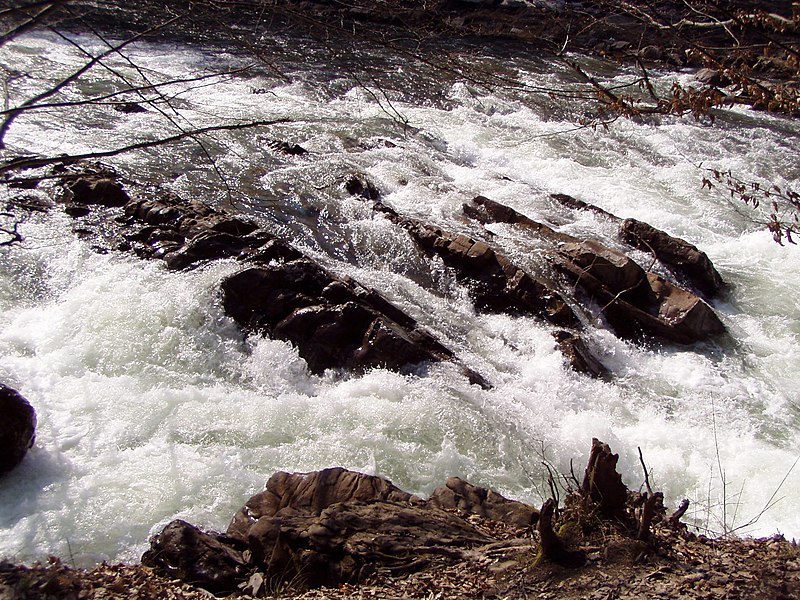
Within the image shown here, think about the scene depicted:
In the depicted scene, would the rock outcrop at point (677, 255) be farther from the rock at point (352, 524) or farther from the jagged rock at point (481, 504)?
the rock at point (352, 524)

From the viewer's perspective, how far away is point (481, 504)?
14.6 ft

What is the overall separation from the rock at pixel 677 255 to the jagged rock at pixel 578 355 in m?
2.08

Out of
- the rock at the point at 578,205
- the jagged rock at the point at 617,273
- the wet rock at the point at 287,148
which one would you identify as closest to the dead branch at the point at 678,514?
the jagged rock at the point at 617,273

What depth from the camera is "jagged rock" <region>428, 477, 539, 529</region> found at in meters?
4.27

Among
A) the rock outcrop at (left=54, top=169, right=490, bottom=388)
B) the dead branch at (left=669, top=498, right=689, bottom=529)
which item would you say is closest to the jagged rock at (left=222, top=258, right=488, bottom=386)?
the rock outcrop at (left=54, top=169, right=490, bottom=388)

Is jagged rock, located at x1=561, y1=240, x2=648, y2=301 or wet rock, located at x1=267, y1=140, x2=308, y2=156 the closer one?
jagged rock, located at x1=561, y1=240, x2=648, y2=301

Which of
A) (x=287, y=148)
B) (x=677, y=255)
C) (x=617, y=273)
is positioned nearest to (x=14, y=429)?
(x=617, y=273)

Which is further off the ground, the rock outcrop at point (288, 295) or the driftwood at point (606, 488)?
the driftwood at point (606, 488)

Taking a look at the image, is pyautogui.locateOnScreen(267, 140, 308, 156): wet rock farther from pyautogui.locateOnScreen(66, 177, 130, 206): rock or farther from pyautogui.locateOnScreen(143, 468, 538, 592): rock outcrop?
pyautogui.locateOnScreen(143, 468, 538, 592): rock outcrop

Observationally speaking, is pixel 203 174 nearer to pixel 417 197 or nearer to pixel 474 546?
pixel 417 197

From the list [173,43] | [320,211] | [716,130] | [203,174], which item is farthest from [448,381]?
[173,43]

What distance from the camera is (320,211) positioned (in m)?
9.00

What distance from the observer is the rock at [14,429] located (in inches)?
194

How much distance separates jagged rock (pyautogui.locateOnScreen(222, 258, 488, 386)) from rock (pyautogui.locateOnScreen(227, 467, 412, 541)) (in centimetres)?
185
